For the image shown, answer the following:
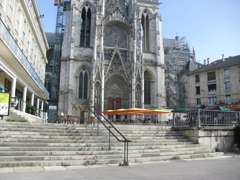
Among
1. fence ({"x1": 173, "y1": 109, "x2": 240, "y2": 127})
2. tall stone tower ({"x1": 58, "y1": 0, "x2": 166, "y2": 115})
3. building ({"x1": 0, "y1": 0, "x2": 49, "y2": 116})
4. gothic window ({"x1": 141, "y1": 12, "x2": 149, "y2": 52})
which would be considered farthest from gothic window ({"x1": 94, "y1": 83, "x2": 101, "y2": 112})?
fence ({"x1": 173, "y1": 109, "x2": 240, "y2": 127})

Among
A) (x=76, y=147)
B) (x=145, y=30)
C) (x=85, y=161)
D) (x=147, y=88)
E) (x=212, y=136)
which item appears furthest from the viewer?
(x=145, y=30)

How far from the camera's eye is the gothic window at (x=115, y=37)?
106ft

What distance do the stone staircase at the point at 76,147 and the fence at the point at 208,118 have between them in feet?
4.45

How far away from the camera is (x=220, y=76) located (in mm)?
31672

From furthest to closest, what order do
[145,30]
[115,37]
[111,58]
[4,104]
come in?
[145,30], [115,37], [111,58], [4,104]

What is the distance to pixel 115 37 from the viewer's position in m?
32.7

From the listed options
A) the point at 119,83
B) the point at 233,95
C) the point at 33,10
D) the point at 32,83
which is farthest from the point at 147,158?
the point at 233,95

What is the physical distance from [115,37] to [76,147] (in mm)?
26596

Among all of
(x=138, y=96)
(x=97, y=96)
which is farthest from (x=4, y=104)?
(x=138, y=96)

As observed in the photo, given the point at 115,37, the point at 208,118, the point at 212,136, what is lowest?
the point at 212,136

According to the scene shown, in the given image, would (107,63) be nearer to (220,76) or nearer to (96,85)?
(96,85)

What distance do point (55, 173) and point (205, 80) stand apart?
31572mm

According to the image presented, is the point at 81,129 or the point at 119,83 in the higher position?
the point at 119,83

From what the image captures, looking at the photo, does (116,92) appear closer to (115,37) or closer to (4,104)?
(115,37)
